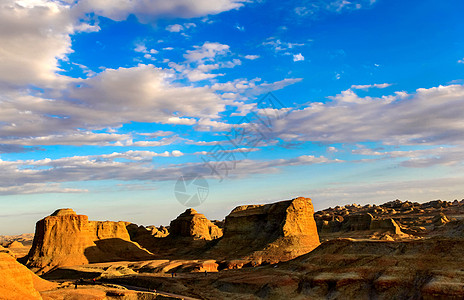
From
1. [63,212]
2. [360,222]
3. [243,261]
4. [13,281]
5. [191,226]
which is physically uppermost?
[63,212]

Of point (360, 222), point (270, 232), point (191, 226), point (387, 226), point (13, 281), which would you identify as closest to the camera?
point (13, 281)

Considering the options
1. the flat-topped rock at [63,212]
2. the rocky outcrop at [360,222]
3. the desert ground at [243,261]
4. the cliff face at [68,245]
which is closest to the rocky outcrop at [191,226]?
the desert ground at [243,261]

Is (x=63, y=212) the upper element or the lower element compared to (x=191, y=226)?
upper

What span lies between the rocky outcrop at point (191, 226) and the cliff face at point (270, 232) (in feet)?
62.8

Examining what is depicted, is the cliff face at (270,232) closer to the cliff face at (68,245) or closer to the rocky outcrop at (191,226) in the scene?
the rocky outcrop at (191,226)

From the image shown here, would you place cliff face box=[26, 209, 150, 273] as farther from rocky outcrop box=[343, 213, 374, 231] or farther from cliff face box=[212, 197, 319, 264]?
rocky outcrop box=[343, 213, 374, 231]

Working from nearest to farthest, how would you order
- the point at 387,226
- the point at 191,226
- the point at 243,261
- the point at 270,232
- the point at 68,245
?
the point at 243,261, the point at 68,245, the point at 270,232, the point at 387,226, the point at 191,226

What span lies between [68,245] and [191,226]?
34606 mm

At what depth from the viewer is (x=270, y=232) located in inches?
2753

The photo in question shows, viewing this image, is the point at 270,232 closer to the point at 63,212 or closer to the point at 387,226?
the point at 387,226

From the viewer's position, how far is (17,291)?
2764 cm

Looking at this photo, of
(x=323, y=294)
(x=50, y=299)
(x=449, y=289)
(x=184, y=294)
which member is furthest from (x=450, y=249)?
(x=50, y=299)

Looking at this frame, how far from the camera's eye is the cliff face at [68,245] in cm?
6341

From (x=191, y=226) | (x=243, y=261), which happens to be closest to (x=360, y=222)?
(x=191, y=226)
